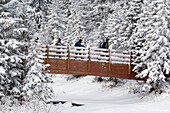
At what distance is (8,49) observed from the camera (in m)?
16.9

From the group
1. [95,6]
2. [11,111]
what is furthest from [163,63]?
[95,6]

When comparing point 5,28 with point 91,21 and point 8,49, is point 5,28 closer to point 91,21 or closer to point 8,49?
point 8,49

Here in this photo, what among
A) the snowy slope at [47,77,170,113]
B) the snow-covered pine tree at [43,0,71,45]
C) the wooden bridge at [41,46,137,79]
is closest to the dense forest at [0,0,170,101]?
the wooden bridge at [41,46,137,79]

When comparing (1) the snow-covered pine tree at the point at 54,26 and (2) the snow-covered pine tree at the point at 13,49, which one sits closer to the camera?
(2) the snow-covered pine tree at the point at 13,49

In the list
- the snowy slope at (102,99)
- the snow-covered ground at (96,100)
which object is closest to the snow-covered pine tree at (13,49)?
the snow-covered ground at (96,100)

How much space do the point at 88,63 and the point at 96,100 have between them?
253cm

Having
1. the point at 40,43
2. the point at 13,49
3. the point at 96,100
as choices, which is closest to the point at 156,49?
the point at 96,100

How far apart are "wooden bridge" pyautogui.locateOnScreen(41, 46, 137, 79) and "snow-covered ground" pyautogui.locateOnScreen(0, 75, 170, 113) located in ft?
5.09

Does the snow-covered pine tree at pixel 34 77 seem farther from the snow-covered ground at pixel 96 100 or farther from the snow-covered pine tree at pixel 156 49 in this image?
the snow-covered pine tree at pixel 156 49

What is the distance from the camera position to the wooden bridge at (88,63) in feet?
80.4

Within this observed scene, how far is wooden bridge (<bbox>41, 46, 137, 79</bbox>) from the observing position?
24500mm

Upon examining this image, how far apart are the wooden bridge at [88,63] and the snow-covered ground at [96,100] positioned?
1.55 metres

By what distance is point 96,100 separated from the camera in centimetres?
2556

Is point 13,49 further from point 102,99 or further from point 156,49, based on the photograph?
point 102,99
